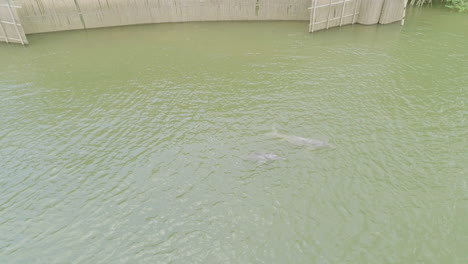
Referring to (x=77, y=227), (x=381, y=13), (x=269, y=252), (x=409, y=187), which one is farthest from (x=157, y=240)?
(x=381, y=13)

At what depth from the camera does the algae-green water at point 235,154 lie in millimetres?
6578

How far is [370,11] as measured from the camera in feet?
54.6

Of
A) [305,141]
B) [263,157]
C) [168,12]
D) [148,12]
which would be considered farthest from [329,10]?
[263,157]

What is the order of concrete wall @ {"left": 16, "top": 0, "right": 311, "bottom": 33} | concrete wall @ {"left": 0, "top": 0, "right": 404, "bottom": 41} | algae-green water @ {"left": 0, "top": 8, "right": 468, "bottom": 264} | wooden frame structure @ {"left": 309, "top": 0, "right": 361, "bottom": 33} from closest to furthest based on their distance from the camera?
algae-green water @ {"left": 0, "top": 8, "right": 468, "bottom": 264}
wooden frame structure @ {"left": 309, "top": 0, "right": 361, "bottom": 33}
concrete wall @ {"left": 0, "top": 0, "right": 404, "bottom": 41}
concrete wall @ {"left": 16, "top": 0, "right": 311, "bottom": 33}

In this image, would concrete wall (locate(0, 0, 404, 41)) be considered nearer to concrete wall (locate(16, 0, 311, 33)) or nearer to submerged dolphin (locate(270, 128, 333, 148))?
concrete wall (locate(16, 0, 311, 33))

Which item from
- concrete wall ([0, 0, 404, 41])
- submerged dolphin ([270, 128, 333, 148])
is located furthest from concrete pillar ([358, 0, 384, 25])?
submerged dolphin ([270, 128, 333, 148])

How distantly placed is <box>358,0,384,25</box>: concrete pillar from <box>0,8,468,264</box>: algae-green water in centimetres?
272

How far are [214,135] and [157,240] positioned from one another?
3.81 metres

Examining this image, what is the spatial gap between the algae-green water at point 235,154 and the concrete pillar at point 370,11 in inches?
107

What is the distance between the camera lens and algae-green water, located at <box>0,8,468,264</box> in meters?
6.58

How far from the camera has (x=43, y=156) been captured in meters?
8.88

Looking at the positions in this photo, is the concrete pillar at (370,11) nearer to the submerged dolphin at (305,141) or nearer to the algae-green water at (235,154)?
the algae-green water at (235,154)

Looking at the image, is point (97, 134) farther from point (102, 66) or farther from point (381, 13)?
point (381, 13)

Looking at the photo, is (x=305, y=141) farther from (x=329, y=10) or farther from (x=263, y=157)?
(x=329, y=10)
